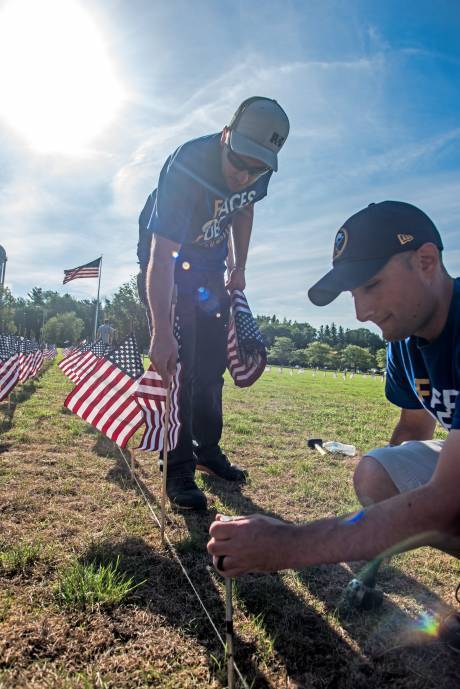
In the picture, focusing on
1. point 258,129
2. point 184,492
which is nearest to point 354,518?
point 184,492

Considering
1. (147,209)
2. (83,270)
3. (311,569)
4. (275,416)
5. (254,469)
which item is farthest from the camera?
(83,270)

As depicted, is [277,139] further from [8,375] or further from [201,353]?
[8,375]

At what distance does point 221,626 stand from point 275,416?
23.1 ft

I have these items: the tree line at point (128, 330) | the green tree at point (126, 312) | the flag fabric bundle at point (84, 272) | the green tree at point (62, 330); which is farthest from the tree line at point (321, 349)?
the flag fabric bundle at point (84, 272)

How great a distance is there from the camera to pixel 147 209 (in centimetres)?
391

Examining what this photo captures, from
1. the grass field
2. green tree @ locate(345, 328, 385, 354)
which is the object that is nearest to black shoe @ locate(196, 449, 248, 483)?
the grass field

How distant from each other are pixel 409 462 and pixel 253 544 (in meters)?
1.09

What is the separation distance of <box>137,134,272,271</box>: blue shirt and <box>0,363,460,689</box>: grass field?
1940 mm

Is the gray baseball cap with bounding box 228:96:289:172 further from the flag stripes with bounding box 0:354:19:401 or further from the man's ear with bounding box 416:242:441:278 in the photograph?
the flag stripes with bounding box 0:354:19:401

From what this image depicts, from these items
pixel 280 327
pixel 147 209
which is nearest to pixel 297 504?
pixel 147 209

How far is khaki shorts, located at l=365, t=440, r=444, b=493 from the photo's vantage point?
1.96 m

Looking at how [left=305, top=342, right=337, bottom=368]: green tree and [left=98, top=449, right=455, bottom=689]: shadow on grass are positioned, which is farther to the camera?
[left=305, top=342, right=337, bottom=368]: green tree

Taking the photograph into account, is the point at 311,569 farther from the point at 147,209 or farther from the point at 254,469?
the point at 147,209

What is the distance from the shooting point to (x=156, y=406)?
361cm
